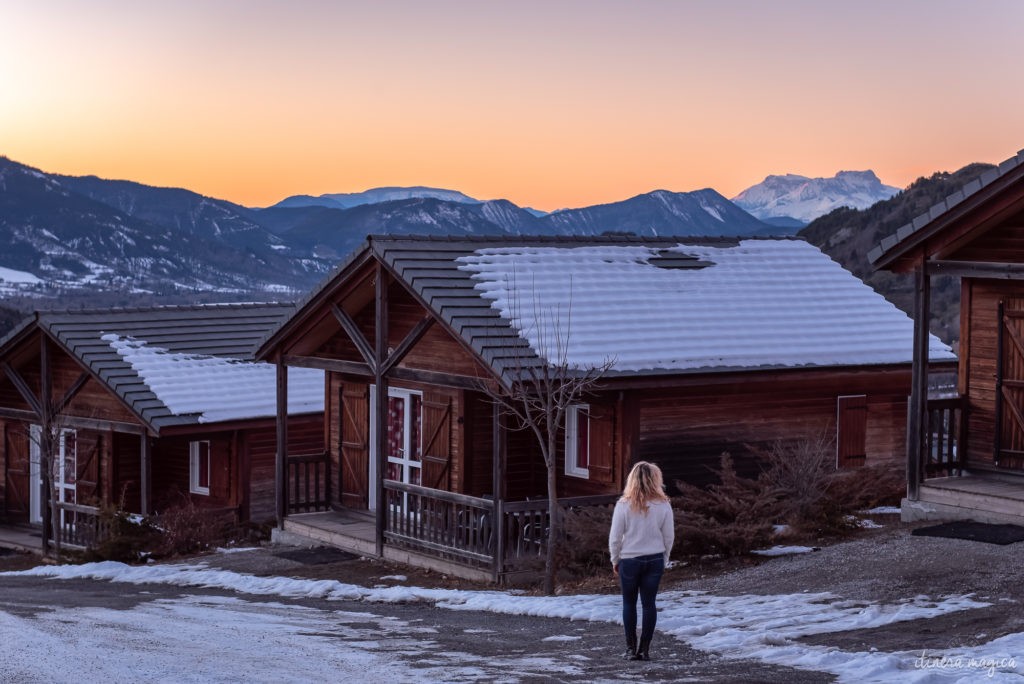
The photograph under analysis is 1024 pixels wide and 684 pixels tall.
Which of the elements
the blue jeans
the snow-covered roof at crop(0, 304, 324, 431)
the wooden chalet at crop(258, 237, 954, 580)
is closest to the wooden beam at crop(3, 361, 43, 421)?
the snow-covered roof at crop(0, 304, 324, 431)

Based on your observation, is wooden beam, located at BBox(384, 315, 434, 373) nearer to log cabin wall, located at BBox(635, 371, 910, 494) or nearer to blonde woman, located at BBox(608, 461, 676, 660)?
log cabin wall, located at BBox(635, 371, 910, 494)

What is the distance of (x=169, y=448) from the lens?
28.9 metres

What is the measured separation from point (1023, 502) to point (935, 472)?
2.24 m

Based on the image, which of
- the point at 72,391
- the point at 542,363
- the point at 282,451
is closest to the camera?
the point at 542,363

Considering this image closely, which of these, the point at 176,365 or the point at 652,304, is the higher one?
the point at 652,304

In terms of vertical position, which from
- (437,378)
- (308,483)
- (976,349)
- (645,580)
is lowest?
(308,483)

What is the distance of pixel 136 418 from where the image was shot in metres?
27.3

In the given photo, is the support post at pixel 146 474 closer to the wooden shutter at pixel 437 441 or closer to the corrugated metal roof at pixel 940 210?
the wooden shutter at pixel 437 441

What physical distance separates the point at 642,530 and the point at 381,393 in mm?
10499

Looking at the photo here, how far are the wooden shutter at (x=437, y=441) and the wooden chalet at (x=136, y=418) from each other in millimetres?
3490

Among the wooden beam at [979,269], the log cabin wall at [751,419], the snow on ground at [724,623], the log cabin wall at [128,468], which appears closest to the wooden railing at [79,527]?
the log cabin wall at [128,468]

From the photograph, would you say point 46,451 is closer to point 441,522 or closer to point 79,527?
point 79,527

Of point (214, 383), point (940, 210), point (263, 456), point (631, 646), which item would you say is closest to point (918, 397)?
point (940, 210)

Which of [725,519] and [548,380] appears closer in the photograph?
[548,380]
